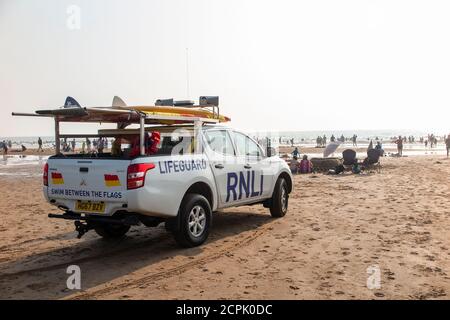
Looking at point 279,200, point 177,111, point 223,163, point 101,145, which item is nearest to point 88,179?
point 101,145

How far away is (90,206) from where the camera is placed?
19.9ft

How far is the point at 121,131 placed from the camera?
700 centimetres

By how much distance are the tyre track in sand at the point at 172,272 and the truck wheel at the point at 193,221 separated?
36 centimetres

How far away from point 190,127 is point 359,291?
3.84m

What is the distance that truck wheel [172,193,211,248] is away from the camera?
21.0ft

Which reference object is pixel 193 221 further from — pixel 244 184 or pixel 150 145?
pixel 244 184

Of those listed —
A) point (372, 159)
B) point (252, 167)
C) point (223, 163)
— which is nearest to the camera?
point (223, 163)

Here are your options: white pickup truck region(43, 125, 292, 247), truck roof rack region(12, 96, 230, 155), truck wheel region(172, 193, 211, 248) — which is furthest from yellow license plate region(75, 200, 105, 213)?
truck wheel region(172, 193, 211, 248)

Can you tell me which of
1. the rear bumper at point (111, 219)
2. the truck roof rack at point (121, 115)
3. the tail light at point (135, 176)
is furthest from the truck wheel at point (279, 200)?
the tail light at point (135, 176)

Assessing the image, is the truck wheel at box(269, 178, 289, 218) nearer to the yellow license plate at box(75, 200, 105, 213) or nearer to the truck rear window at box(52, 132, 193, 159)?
the truck rear window at box(52, 132, 193, 159)

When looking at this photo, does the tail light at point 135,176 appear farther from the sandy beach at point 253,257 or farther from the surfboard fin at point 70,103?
the surfboard fin at point 70,103

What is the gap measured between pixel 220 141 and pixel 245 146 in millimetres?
890

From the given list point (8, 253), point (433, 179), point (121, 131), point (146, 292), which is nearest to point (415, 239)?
point (146, 292)
